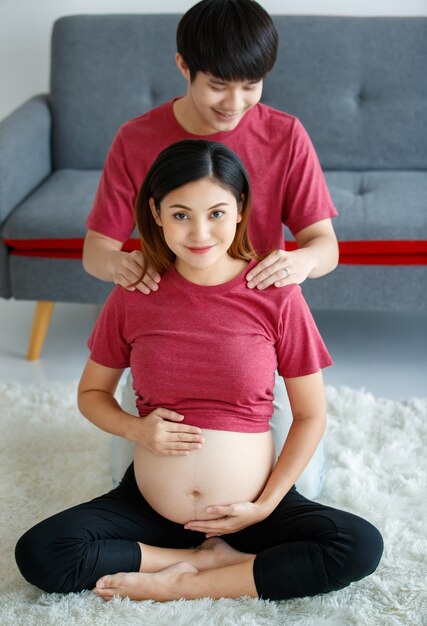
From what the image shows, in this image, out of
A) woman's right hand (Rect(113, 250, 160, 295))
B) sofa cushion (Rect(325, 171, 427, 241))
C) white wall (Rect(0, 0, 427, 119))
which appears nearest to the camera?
woman's right hand (Rect(113, 250, 160, 295))

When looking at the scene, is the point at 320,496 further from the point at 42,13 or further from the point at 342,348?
the point at 42,13

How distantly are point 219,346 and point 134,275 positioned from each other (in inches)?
8.1

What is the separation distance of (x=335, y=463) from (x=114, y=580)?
2.27 feet

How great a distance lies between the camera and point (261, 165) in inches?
76.0

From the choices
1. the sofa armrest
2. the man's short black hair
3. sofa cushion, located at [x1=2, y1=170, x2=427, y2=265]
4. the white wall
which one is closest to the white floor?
sofa cushion, located at [x1=2, y1=170, x2=427, y2=265]

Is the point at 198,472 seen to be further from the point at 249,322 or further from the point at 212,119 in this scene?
the point at 212,119

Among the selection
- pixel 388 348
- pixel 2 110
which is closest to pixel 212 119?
pixel 388 348

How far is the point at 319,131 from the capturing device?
3.09 m

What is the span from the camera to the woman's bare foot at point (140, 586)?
5.39 feet

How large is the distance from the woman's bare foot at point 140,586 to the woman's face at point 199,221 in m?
0.55

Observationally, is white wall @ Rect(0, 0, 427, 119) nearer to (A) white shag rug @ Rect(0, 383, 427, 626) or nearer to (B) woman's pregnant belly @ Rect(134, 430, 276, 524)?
(A) white shag rug @ Rect(0, 383, 427, 626)

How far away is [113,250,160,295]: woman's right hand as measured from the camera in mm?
1676

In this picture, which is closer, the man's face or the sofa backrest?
the man's face

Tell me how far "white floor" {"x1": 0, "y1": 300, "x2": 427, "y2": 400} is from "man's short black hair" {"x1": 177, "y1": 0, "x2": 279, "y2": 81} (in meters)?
1.20
